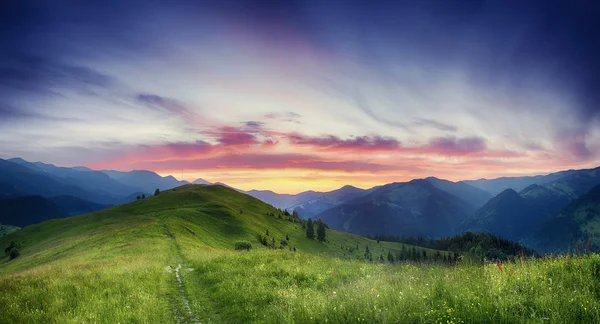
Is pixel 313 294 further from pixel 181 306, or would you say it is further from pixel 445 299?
pixel 181 306

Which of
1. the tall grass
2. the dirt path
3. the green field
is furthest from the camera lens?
the dirt path

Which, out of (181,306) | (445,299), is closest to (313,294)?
(445,299)

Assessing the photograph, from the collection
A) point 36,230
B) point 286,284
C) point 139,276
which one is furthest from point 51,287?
point 36,230

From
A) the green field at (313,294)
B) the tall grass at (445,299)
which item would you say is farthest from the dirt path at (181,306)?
the tall grass at (445,299)

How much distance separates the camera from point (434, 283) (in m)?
9.78

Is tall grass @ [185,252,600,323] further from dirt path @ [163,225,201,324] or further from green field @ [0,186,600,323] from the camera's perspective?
dirt path @ [163,225,201,324]

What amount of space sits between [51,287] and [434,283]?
56.1 feet

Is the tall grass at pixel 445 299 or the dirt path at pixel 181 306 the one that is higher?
the tall grass at pixel 445 299

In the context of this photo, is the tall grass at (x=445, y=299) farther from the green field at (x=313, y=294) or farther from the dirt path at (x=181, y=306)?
the dirt path at (x=181, y=306)

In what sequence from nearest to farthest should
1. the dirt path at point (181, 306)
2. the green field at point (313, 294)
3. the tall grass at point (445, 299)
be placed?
the tall grass at point (445, 299)
the green field at point (313, 294)
the dirt path at point (181, 306)

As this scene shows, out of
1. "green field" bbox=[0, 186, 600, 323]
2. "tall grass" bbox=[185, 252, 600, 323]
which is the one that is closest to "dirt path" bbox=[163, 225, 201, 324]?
"green field" bbox=[0, 186, 600, 323]

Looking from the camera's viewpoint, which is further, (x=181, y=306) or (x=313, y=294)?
(x=181, y=306)

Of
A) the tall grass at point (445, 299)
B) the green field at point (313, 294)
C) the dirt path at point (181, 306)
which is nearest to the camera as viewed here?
A: the tall grass at point (445, 299)

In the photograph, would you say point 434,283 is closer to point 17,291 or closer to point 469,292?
point 469,292
